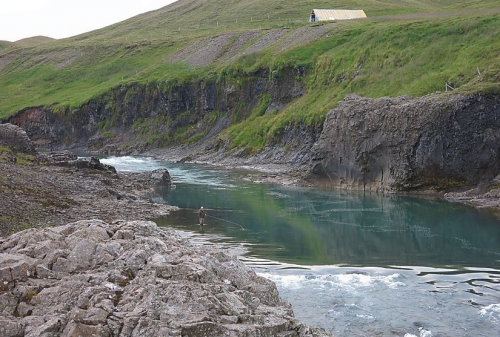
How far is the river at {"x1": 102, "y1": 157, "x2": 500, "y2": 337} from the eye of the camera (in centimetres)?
2988

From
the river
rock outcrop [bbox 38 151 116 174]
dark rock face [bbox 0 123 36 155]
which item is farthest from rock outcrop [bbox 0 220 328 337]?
dark rock face [bbox 0 123 36 155]

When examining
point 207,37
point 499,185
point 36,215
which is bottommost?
point 499,185

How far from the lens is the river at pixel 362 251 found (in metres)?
29.9

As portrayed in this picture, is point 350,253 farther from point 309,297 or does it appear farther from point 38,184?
point 38,184

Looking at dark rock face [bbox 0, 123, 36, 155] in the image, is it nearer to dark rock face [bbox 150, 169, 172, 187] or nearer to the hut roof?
dark rock face [bbox 150, 169, 172, 187]

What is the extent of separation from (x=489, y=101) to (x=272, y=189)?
27.7m

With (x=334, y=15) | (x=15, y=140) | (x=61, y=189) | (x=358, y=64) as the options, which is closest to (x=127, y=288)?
(x=61, y=189)

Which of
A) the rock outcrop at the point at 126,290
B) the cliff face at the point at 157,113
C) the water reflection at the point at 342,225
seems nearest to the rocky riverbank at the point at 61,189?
the water reflection at the point at 342,225

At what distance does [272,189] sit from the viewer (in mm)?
78562

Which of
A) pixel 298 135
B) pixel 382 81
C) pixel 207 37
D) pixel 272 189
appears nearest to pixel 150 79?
pixel 207 37

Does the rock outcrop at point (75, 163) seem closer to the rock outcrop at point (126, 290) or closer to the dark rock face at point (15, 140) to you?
the dark rock face at point (15, 140)

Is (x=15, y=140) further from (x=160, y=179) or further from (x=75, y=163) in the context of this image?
(x=160, y=179)

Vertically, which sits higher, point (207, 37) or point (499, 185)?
point (207, 37)

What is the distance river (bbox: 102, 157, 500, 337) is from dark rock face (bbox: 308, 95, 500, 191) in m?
4.49
